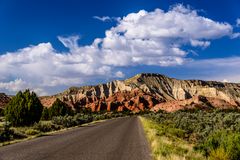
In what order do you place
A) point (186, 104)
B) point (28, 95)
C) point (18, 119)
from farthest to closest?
point (186, 104)
point (28, 95)
point (18, 119)

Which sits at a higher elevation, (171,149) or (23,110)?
(23,110)

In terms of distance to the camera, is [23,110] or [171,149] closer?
[171,149]

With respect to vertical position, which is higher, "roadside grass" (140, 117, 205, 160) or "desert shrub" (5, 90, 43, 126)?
"desert shrub" (5, 90, 43, 126)

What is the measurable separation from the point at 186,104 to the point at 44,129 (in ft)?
469

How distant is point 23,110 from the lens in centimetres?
3922

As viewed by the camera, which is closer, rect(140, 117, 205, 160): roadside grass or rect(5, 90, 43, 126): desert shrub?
rect(140, 117, 205, 160): roadside grass

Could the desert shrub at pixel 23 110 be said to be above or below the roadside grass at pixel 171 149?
above

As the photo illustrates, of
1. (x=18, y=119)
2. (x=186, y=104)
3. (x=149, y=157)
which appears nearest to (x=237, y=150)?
(x=149, y=157)

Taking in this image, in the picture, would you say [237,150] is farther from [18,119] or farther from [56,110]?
[56,110]

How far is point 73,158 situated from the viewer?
12500 mm

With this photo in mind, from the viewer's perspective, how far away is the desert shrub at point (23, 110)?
38.7 meters

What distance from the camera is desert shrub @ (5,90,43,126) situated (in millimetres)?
38656

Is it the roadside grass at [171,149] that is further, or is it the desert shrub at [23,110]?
the desert shrub at [23,110]

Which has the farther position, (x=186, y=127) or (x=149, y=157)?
(x=186, y=127)
